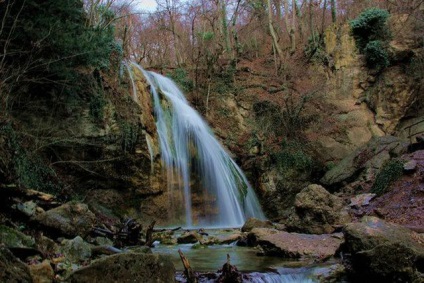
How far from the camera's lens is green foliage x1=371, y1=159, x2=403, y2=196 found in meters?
12.6

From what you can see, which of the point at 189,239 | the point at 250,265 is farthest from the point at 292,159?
the point at 250,265

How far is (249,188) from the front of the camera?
679 inches

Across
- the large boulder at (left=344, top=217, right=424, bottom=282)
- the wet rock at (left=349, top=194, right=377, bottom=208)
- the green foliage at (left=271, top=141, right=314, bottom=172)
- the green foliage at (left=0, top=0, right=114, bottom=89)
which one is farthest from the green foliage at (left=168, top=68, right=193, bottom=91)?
the large boulder at (left=344, top=217, right=424, bottom=282)

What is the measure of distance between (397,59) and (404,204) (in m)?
12.0

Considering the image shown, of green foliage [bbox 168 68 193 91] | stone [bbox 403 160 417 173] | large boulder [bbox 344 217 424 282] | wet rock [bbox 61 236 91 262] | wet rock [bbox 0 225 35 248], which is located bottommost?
large boulder [bbox 344 217 424 282]

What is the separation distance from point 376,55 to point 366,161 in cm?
767

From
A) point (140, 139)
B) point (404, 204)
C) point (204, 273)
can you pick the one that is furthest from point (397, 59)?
point (204, 273)

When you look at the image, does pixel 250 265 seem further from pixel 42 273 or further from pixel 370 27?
pixel 370 27

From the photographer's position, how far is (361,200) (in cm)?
1266

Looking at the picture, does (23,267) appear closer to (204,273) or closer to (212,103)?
(204,273)

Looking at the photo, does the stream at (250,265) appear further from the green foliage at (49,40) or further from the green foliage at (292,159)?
the green foliage at (292,159)

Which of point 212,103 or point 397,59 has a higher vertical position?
point 397,59

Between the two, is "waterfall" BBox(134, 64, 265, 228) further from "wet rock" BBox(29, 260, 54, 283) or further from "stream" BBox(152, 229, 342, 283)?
"wet rock" BBox(29, 260, 54, 283)

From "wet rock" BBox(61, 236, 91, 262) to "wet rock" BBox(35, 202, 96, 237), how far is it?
1.22 metres
